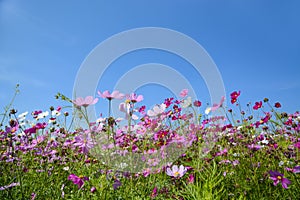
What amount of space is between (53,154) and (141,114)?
2.46ft

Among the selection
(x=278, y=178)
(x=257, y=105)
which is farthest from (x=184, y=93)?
(x=278, y=178)

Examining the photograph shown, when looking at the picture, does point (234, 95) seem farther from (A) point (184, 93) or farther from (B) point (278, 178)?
(B) point (278, 178)

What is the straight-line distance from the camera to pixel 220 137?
8.27ft

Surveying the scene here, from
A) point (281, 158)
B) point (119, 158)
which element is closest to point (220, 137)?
point (281, 158)

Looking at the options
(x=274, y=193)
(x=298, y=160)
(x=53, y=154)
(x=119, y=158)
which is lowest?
(x=274, y=193)

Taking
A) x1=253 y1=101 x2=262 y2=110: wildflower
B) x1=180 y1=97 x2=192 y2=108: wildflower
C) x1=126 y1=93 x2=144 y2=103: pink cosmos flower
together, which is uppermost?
x1=253 y1=101 x2=262 y2=110: wildflower

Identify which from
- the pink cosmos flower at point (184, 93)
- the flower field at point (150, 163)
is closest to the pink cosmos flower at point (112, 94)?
the flower field at point (150, 163)

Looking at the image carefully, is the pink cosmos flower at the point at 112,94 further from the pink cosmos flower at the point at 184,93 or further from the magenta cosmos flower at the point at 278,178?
the pink cosmos flower at the point at 184,93

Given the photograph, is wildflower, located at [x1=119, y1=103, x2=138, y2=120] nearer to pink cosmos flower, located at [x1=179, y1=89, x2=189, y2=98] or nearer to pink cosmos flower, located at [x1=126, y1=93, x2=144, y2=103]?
pink cosmos flower, located at [x1=126, y1=93, x2=144, y2=103]

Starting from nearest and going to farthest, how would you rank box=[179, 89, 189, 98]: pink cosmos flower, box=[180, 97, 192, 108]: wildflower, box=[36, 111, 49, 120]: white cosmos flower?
box=[180, 97, 192, 108]: wildflower < box=[179, 89, 189, 98]: pink cosmos flower < box=[36, 111, 49, 120]: white cosmos flower

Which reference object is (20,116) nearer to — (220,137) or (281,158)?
(220,137)

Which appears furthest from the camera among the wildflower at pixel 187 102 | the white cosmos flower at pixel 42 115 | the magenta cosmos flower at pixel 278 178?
the white cosmos flower at pixel 42 115

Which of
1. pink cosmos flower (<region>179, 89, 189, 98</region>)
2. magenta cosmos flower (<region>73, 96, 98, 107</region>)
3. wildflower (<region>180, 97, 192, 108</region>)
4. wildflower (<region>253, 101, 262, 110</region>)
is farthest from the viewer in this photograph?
wildflower (<region>253, 101, 262, 110</region>)

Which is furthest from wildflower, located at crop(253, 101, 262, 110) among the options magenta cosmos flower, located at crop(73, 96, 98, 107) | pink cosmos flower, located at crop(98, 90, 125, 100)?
magenta cosmos flower, located at crop(73, 96, 98, 107)
